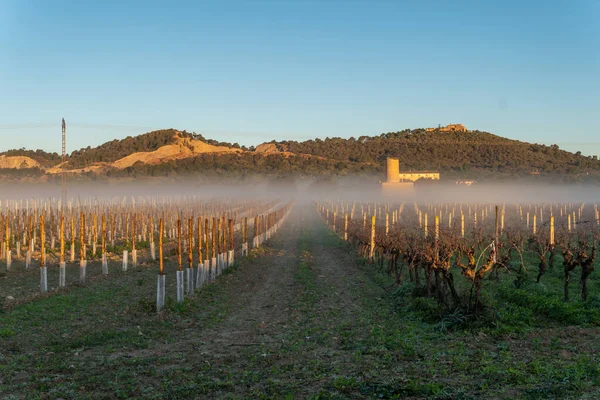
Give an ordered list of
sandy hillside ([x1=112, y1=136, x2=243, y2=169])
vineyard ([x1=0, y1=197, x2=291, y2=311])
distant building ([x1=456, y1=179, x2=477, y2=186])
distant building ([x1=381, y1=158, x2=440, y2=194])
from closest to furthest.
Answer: vineyard ([x1=0, y1=197, x2=291, y2=311]) < distant building ([x1=381, y1=158, x2=440, y2=194]) < distant building ([x1=456, y1=179, x2=477, y2=186]) < sandy hillside ([x1=112, y1=136, x2=243, y2=169])

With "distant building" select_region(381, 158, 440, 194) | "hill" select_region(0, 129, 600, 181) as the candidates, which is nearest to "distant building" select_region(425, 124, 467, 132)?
"hill" select_region(0, 129, 600, 181)

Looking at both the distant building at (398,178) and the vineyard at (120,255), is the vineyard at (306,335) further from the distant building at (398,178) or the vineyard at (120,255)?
the distant building at (398,178)

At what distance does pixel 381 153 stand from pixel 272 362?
432ft

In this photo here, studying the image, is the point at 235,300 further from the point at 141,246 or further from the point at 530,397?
the point at 141,246

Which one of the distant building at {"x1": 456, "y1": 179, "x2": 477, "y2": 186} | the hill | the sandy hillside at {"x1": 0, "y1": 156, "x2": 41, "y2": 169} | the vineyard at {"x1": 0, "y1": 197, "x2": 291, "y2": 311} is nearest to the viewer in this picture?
the vineyard at {"x1": 0, "y1": 197, "x2": 291, "y2": 311}

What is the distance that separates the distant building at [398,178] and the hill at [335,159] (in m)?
4.91

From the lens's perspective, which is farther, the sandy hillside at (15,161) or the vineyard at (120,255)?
the sandy hillside at (15,161)

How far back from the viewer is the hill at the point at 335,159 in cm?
11212

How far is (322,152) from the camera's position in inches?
5965

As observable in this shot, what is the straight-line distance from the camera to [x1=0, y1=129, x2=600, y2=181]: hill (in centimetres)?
11212

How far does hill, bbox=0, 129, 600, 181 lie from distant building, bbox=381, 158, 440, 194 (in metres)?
4.91

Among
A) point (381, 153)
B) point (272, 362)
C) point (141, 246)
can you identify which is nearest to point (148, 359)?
point (272, 362)

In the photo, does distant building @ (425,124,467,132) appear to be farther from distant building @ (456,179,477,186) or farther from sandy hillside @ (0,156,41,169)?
sandy hillside @ (0,156,41,169)

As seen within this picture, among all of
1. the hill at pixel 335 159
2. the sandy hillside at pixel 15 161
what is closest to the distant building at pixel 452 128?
the hill at pixel 335 159
